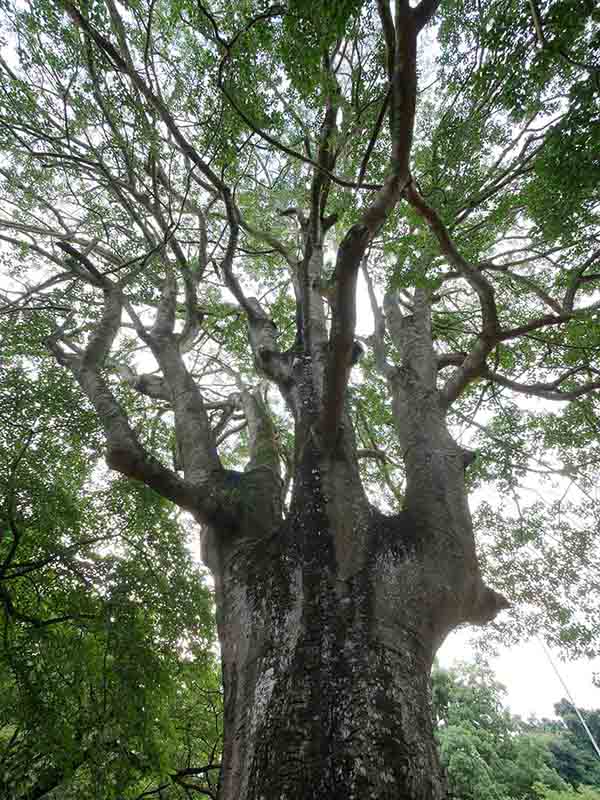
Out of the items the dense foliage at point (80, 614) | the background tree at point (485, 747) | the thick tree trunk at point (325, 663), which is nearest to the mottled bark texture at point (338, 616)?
the thick tree trunk at point (325, 663)

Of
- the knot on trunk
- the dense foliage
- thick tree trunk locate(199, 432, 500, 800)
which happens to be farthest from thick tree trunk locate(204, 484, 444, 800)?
the dense foliage

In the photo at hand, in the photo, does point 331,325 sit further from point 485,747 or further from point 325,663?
point 485,747

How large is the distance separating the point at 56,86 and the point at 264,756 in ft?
16.5

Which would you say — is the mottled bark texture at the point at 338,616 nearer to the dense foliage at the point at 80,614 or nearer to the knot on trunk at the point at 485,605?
the knot on trunk at the point at 485,605

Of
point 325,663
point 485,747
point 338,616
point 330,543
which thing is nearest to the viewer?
point 325,663

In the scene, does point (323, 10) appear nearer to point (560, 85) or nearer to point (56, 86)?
point (560, 85)

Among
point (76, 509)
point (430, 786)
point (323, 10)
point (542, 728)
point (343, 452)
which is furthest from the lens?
point (542, 728)

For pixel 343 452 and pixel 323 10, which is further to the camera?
pixel 343 452

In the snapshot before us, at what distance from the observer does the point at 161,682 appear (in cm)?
297

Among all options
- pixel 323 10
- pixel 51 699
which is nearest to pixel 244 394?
pixel 51 699

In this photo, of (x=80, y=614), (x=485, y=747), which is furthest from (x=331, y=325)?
(x=485, y=747)

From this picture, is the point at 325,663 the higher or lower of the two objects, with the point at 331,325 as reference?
lower

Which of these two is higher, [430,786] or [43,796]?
[43,796]

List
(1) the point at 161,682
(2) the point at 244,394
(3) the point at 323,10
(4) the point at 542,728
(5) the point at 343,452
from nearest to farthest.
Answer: (3) the point at 323,10 → (5) the point at 343,452 → (1) the point at 161,682 → (2) the point at 244,394 → (4) the point at 542,728
